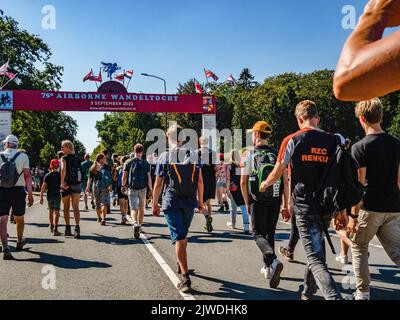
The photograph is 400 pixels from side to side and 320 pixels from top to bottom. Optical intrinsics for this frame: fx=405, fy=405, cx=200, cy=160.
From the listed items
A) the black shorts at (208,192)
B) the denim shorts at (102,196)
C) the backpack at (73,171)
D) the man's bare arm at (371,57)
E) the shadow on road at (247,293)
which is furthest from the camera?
the denim shorts at (102,196)

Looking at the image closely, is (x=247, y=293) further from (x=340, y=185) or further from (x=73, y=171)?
(x=73, y=171)

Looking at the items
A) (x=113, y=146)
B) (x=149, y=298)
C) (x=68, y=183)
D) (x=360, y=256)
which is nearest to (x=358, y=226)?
(x=360, y=256)

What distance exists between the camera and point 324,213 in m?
3.94

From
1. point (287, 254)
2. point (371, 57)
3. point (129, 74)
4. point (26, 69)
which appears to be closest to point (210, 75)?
point (129, 74)

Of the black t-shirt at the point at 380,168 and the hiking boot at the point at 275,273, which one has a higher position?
the black t-shirt at the point at 380,168

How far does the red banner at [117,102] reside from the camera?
24734 mm

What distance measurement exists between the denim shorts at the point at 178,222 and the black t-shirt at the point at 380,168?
2.23 meters

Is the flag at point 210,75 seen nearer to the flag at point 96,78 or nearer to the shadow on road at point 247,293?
the flag at point 96,78

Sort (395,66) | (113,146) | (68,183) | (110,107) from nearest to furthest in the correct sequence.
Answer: (395,66), (68,183), (110,107), (113,146)

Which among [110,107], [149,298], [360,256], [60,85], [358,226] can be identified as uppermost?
[60,85]

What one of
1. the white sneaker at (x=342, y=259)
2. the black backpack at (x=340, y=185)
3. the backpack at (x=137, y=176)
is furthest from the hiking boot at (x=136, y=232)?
the black backpack at (x=340, y=185)

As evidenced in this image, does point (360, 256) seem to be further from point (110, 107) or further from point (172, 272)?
point (110, 107)

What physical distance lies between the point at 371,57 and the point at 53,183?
9.46 metres
